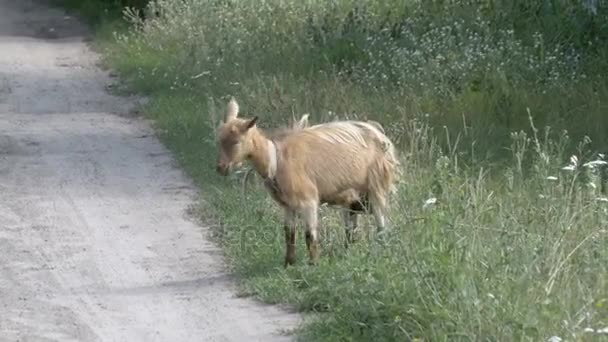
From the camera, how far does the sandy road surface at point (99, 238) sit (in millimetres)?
9289

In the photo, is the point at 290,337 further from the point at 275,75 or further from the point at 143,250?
the point at 275,75

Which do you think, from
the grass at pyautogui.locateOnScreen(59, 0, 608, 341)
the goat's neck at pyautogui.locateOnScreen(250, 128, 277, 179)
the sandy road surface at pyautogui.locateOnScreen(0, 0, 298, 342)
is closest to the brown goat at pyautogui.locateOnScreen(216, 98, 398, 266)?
the goat's neck at pyautogui.locateOnScreen(250, 128, 277, 179)

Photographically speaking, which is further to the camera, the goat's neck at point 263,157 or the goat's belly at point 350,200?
the goat's belly at point 350,200

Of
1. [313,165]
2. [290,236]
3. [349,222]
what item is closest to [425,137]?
[349,222]

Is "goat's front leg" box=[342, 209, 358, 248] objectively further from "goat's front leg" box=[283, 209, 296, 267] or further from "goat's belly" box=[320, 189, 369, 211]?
"goat's front leg" box=[283, 209, 296, 267]

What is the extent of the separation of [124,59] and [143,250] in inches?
358

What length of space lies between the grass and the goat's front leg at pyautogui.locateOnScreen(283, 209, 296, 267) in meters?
0.12

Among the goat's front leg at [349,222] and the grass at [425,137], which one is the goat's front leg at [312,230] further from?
the goat's front leg at [349,222]

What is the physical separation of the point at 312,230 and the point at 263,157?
590 millimetres

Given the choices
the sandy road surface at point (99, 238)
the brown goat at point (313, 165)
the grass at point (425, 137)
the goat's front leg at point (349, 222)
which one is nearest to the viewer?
the grass at point (425, 137)

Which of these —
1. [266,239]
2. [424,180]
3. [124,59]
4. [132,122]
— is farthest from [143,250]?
[124,59]

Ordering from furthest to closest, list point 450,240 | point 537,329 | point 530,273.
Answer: point 450,240
point 530,273
point 537,329

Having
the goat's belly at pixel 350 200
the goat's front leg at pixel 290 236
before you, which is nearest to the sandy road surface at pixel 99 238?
the goat's front leg at pixel 290 236

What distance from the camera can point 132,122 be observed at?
16.5m
